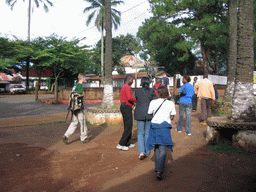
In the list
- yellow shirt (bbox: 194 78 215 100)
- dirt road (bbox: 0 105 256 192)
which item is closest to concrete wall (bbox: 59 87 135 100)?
yellow shirt (bbox: 194 78 215 100)

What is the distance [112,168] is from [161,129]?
121cm

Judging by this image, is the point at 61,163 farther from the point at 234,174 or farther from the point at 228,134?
the point at 228,134

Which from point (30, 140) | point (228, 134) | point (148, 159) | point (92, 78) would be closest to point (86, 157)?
point (148, 159)

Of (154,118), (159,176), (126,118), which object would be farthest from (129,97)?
(159,176)

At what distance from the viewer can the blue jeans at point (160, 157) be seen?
11.3 feet

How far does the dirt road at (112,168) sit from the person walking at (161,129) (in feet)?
→ 1.16

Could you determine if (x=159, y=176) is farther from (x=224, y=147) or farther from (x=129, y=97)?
(x=224, y=147)

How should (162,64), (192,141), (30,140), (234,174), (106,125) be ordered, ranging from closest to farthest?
(234,174), (192,141), (30,140), (106,125), (162,64)

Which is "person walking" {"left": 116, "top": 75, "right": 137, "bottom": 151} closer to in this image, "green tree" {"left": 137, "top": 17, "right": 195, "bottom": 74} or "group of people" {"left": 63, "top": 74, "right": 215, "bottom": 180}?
"group of people" {"left": 63, "top": 74, "right": 215, "bottom": 180}

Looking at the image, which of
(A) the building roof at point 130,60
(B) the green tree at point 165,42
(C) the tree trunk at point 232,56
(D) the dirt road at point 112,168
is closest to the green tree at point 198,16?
(B) the green tree at point 165,42

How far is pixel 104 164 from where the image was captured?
4.23 meters

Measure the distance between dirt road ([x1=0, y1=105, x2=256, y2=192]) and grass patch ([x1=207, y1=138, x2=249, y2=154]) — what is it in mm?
150

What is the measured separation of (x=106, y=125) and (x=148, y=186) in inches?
197

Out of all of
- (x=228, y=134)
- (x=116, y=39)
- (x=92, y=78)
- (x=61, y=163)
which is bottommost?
(x=61, y=163)
